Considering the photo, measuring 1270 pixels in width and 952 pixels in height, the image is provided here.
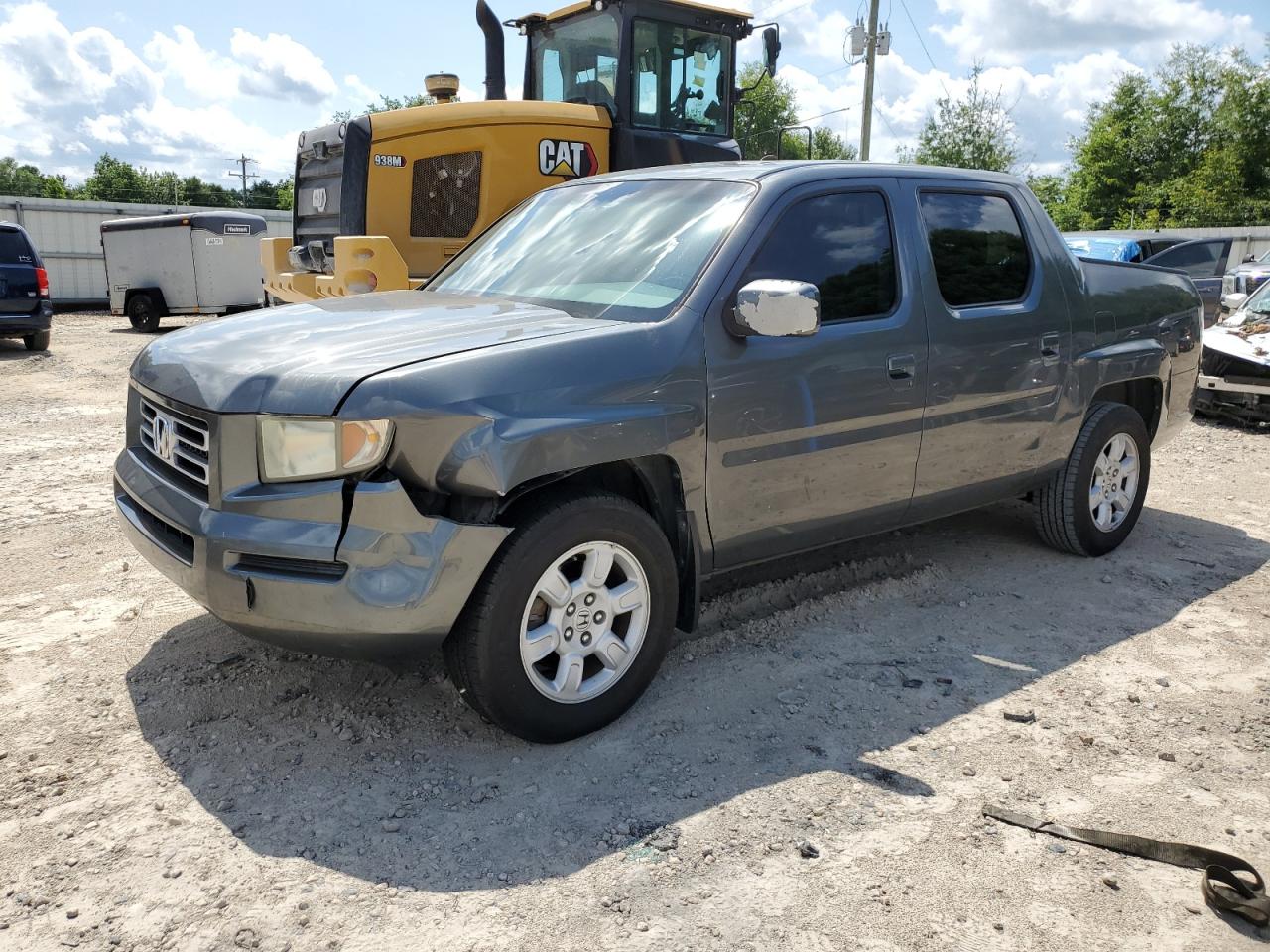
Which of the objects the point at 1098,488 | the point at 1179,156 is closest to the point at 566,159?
the point at 1098,488

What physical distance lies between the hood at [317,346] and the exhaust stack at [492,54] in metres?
5.63

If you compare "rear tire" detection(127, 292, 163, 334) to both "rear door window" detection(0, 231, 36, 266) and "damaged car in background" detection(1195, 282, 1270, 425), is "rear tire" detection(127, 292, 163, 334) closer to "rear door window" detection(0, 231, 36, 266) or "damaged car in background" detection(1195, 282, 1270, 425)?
"rear door window" detection(0, 231, 36, 266)

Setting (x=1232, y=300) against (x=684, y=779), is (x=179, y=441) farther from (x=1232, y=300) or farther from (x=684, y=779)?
(x=1232, y=300)

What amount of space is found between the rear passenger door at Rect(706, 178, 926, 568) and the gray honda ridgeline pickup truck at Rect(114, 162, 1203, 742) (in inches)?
0.5

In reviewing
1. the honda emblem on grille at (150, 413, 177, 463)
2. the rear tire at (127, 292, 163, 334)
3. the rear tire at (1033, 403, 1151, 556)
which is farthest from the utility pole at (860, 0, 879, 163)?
the honda emblem on grille at (150, 413, 177, 463)

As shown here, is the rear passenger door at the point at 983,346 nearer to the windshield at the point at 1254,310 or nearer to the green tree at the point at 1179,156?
the windshield at the point at 1254,310

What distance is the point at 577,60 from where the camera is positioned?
9086 millimetres

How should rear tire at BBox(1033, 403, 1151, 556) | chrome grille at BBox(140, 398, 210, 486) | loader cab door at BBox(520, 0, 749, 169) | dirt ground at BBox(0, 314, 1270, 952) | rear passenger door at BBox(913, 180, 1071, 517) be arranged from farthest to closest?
loader cab door at BBox(520, 0, 749, 169) < rear tire at BBox(1033, 403, 1151, 556) < rear passenger door at BBox(913, 180, 1071, 517) < chrome grille at BBox(140, 398, 210, 486) < dirt ground at BBox(0, 314, 1270, 952)

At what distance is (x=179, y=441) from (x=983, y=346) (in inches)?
127

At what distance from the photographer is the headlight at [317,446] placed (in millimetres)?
3028

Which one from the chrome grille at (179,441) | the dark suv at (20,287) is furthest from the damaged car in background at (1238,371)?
the dark suv at (20,287)

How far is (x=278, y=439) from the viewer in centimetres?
308

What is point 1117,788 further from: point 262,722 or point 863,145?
point 863,145

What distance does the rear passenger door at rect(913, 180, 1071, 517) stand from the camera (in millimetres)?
4449
